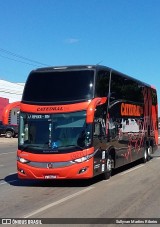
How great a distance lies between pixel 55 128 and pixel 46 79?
1.67 meters

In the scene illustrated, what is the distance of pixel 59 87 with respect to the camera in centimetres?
1321

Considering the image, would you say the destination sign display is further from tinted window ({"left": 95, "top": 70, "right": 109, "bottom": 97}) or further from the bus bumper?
tinted window ({"left": 95, "top": 70, "right": 109, "bottom": 97})

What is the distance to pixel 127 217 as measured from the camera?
839 cm

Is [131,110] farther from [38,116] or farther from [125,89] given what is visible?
[38,116]

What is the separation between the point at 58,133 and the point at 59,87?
1443 millimetres

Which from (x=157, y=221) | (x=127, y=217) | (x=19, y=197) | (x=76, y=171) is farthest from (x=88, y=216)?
(x=76, y=171)

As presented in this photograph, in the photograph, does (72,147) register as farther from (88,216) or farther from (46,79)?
(88,216)

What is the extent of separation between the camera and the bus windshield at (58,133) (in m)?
12.6

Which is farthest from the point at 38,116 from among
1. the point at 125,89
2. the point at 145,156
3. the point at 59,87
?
the point at 145,156

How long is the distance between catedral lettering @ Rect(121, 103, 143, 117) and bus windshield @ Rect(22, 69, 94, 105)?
3437 millimetres

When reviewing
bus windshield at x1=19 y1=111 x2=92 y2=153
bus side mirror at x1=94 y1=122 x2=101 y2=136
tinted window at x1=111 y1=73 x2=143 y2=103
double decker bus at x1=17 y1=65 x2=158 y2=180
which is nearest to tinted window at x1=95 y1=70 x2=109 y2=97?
double decker bus at x1=17 y1=65 x2=158 y2=180

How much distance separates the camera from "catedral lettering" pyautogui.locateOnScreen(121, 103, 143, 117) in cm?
1642

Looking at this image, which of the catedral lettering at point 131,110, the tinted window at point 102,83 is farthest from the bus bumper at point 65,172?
the catedral lettering at point 131,110

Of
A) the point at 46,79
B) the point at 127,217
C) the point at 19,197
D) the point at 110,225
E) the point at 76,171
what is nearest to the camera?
the point at 110,225
